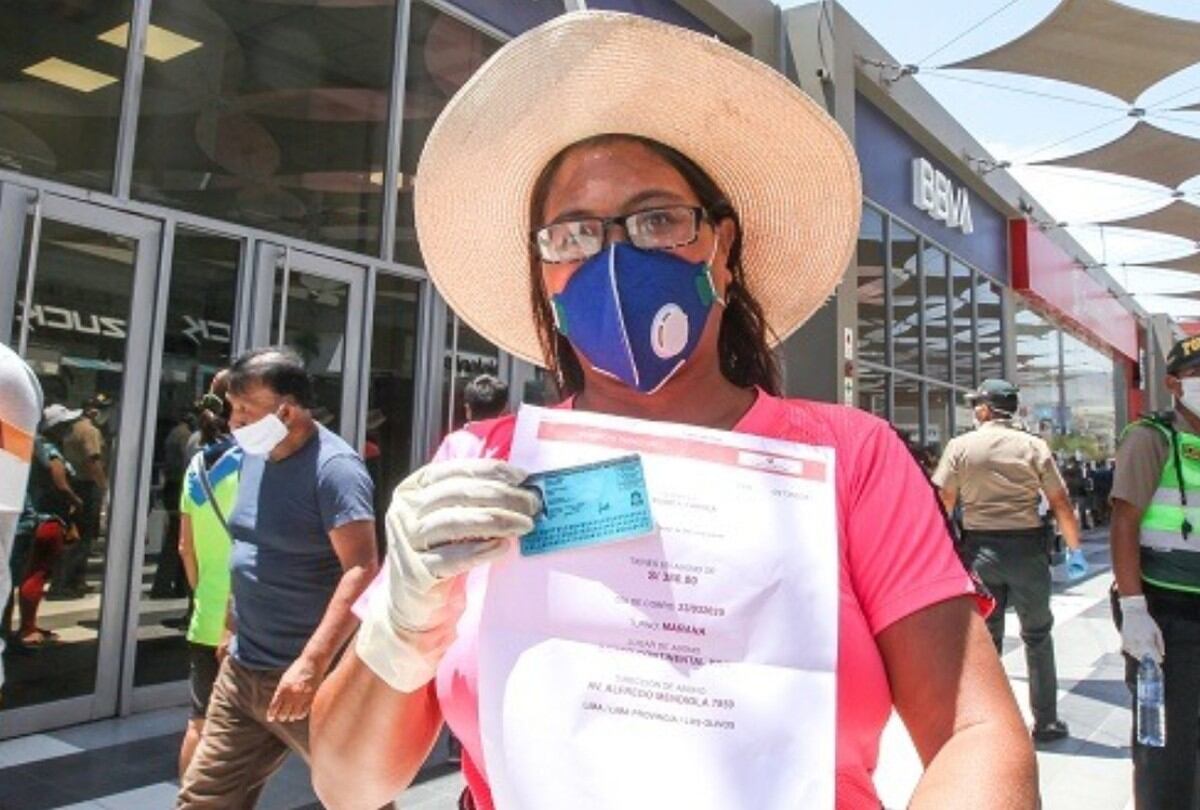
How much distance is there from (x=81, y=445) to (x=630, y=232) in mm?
4467

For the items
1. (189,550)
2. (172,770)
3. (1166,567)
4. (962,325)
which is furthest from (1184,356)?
(962,325)

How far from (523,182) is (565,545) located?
75cm

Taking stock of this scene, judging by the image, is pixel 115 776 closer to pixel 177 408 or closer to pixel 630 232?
pixel 177 408

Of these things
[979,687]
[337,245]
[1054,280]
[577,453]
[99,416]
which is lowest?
[979,687]

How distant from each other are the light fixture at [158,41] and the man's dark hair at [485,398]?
2.68m

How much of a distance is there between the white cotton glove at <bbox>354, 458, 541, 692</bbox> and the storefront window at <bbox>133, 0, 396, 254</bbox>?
15.5ft

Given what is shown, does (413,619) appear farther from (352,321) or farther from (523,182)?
(352,321)

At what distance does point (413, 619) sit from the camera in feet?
3.29

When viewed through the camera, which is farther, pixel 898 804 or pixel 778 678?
pixel 898 804

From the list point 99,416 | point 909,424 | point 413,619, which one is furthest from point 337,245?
point 909,424

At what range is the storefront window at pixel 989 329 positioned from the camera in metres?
14.9

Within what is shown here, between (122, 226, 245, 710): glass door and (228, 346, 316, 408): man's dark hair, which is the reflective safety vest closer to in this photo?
(228, 346, 316, 408): man's dark hair

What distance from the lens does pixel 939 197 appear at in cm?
1283

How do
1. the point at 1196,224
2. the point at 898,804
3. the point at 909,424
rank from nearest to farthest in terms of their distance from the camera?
the point at 898,804 < the point at 909,424 < the point at 1196,224
